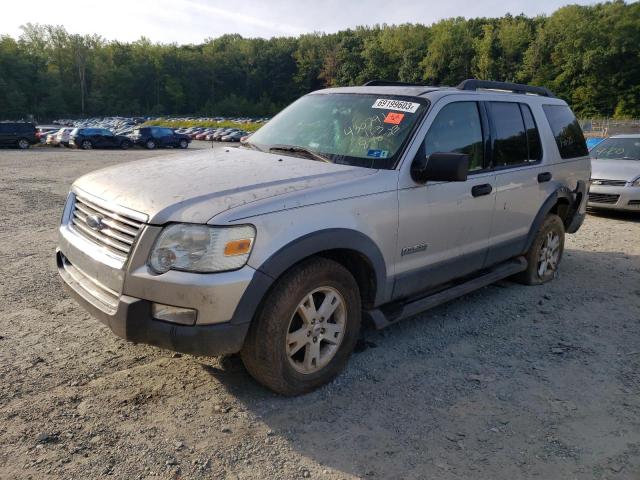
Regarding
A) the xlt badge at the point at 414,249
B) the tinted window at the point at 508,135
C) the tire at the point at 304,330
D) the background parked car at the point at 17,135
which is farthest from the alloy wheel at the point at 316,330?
the background parked car at the point at 17,135

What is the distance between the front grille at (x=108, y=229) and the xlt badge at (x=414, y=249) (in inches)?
70.8

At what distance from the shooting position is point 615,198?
9.33m

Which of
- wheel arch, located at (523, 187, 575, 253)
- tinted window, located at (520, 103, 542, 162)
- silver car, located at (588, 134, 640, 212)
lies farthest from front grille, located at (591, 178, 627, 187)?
tinted window, located at (520, 103, 542, 162)

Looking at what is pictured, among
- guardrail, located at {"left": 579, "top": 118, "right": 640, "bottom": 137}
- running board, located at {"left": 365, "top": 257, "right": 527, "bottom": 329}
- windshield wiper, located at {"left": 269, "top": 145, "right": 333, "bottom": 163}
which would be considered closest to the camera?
running board, located at {"left": 365, "top": 257, "right": 527, "bottom": 329}

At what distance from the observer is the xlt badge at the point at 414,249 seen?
11.9ft

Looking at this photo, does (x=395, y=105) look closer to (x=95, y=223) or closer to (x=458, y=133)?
(x=458, y=133)

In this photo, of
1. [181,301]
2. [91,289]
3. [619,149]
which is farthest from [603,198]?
[91,289]

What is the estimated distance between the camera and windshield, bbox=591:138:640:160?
34.1ft

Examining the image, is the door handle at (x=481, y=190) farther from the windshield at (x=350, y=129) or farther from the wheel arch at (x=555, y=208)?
the wheel arch at (x=555, y=208)

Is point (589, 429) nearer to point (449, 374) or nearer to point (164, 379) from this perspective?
point (449, 374)

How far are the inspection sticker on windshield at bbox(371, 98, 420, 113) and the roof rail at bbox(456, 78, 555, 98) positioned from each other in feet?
2.53

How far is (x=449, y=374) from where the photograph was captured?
360cm

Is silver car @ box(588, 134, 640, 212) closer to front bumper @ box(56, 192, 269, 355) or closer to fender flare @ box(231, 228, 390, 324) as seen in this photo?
fender flare @ box(231, 228, 390, 324)

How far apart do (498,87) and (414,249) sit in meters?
2.24
